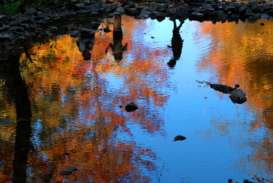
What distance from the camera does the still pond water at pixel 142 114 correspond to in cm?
451

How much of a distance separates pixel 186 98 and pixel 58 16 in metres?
11.6

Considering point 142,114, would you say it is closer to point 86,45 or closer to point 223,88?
point 223,88

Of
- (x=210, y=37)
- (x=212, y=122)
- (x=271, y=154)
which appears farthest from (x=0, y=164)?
A: (x=210, y=37)

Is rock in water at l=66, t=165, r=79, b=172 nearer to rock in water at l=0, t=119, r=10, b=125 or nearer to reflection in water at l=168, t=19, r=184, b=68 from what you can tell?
rock in water at l=0, t=119, r=10, b=125

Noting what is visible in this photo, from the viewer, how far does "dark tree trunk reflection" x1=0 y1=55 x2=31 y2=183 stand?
451 cm

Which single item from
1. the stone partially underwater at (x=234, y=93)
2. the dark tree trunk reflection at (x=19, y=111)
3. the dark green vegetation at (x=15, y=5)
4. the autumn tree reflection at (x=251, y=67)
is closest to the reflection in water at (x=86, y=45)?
the dark tree trunk reflection at (x=19, y=111)

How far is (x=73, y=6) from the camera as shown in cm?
1878

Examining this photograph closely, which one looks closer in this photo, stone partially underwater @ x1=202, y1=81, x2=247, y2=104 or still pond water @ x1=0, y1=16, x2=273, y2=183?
still pond water @ x1=0, y1=16, x2=273, y2=183

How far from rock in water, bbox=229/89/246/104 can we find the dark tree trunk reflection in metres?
4.16

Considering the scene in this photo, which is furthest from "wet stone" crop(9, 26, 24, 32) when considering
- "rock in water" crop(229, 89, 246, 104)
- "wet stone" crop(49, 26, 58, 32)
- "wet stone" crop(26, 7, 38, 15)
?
"rock in water" crop(229, 89, 246, 104)

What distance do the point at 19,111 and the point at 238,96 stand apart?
14.7 ft

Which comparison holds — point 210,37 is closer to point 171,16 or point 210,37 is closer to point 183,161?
point 171,16

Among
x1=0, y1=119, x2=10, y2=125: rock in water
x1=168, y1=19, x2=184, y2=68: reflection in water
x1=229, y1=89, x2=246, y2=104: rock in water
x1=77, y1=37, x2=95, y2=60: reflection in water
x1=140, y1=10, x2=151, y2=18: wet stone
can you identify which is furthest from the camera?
x1=140, y1=10, x2=151, y2=18: wet stone

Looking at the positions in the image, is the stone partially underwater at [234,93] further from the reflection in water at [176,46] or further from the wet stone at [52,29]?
the wet stone at [52,29]
